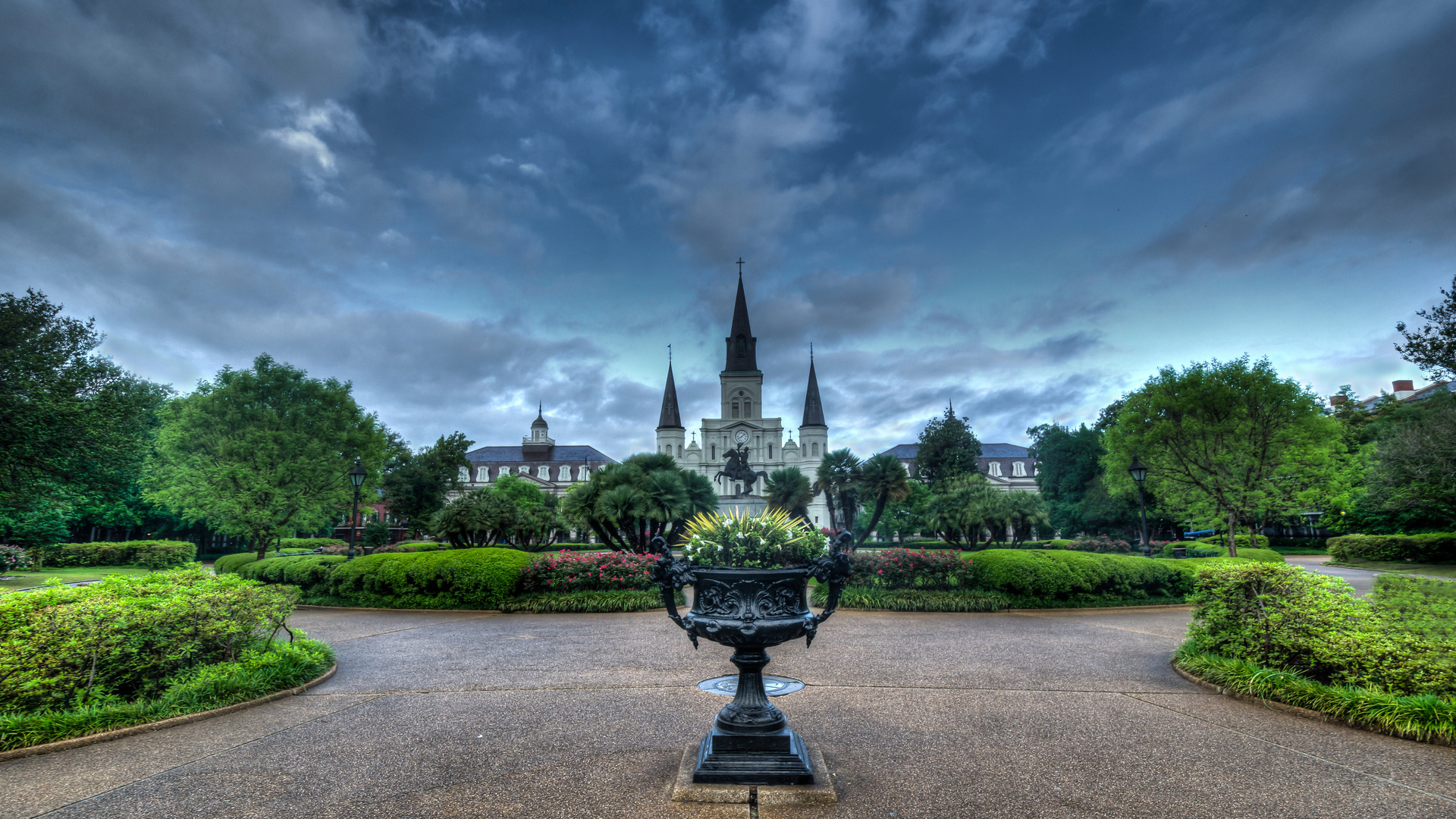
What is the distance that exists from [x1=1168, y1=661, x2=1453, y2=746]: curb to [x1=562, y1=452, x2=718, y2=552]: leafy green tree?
13.3m

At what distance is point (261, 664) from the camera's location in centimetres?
629

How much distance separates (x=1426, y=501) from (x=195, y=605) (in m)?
36.8

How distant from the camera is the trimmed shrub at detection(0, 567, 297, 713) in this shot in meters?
5.06

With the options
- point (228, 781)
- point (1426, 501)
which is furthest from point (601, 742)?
point (1426, 501)

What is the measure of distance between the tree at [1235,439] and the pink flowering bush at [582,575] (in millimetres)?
23924

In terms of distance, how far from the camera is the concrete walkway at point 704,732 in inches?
142

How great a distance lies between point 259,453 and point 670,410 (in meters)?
45.0

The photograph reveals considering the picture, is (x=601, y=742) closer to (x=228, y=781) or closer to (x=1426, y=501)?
(x=228, y=781)

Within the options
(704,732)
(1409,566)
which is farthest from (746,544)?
(1409,566)

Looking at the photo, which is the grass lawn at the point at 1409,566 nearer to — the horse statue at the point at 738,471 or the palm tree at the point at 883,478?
the palm tree at the point at 883,478

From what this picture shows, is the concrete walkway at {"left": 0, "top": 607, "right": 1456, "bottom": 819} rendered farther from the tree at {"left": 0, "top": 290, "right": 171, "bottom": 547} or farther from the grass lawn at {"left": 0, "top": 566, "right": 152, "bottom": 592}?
the tree at {"left": 0, "top": 290, "right": 171, "bottom": 547}

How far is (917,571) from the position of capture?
1284 centimetres

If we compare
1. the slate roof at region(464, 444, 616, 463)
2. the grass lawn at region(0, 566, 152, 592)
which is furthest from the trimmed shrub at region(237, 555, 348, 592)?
the slate roof at region(464, 444, 616, 463)

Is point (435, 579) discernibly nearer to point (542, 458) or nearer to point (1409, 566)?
point (1409, 566)
